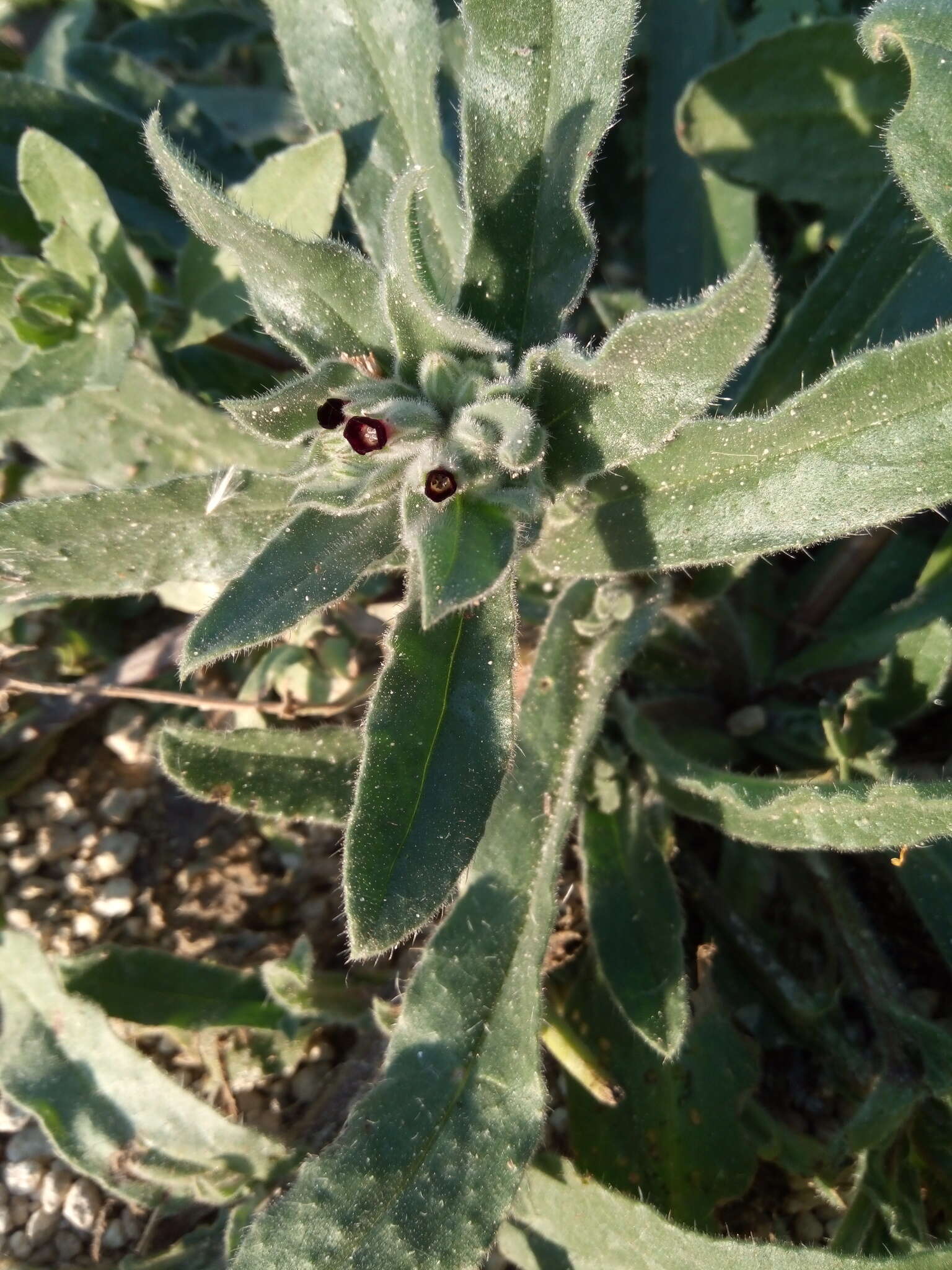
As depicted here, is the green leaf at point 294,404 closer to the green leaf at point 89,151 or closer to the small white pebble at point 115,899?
the green leaf at point 89,151

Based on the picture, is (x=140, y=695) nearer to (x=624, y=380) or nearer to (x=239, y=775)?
(x=239, y=775)

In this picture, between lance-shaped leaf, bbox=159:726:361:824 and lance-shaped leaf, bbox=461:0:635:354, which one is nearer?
lance-shaped leaf, bbox=461:0:635:354

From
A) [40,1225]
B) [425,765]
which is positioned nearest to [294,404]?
[425,765]

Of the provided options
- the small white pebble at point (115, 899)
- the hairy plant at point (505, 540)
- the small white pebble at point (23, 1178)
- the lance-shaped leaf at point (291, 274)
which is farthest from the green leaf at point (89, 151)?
the small white pebble at point (23, 1178)

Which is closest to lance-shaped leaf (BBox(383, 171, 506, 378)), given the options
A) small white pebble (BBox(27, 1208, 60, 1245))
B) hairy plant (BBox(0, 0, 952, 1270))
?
hairy plant (BBox(0, 0, 952, 1270))

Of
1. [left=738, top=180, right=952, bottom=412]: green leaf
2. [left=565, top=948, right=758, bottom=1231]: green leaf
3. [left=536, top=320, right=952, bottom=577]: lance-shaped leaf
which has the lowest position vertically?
[left=565, top=948, right=758, bottom=1231]: green leaf

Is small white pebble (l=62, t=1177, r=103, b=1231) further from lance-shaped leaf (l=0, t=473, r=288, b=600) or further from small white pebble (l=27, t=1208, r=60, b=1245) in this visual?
lance-shaped leaf (l=0, t=473, r=288, b=600)
